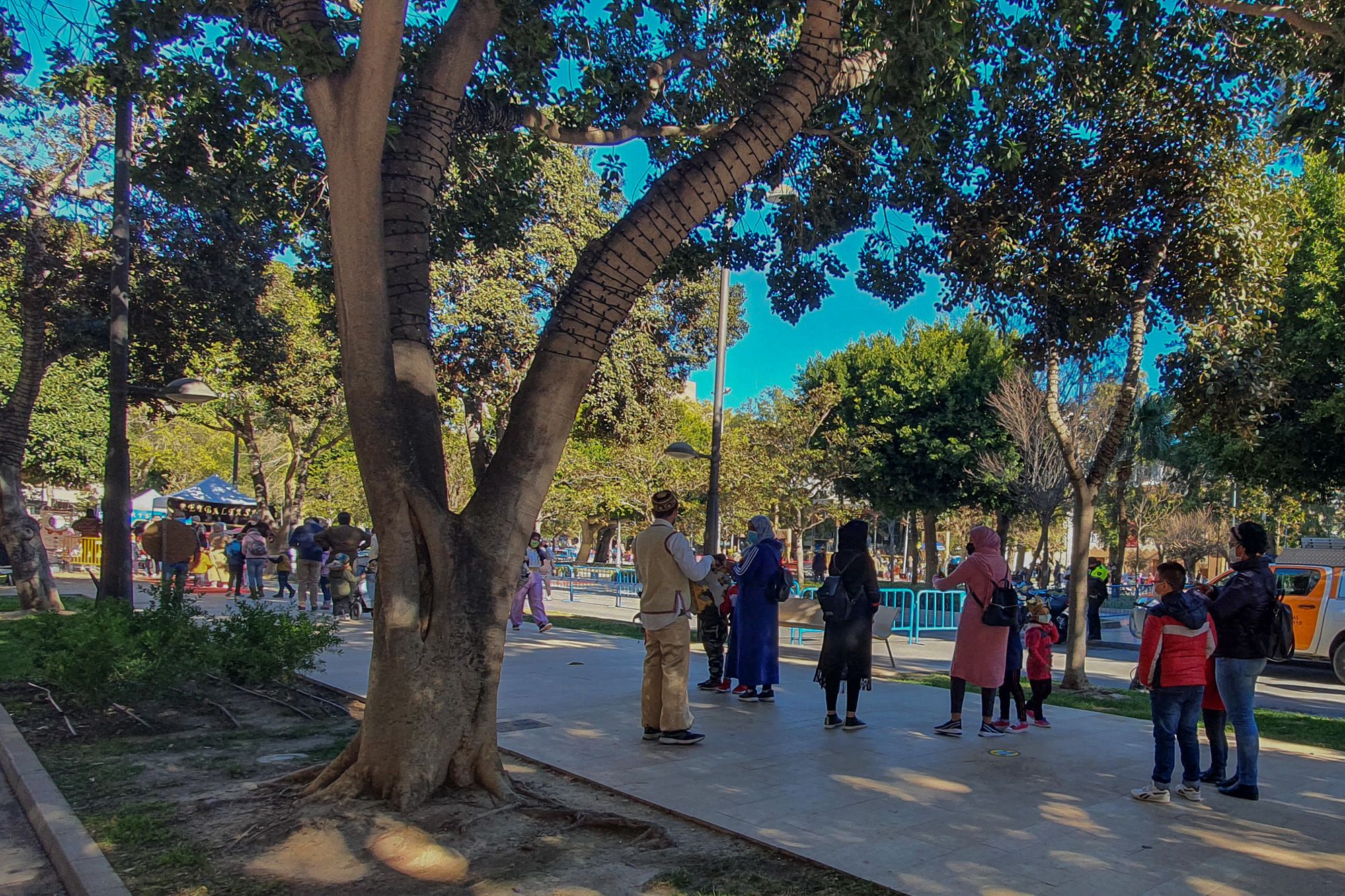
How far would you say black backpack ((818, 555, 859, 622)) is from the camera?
7699mm

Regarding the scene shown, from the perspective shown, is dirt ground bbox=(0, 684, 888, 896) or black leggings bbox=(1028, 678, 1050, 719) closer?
dirt ground bbox=(0, 684, 888, 896)

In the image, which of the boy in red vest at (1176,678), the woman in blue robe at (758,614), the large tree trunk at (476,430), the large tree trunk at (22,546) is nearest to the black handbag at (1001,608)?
the boy in red vest at (1176,678)

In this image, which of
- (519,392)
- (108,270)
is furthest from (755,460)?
(519,392)

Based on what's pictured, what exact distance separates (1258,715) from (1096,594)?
32.1ft

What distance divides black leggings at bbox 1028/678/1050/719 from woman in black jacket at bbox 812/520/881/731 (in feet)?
4.61

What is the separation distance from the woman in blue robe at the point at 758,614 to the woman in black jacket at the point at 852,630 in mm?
930

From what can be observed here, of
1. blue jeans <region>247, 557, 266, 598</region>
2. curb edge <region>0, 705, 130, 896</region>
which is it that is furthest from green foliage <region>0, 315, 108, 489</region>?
curb edge <region>0, 705, 130, 896</region>

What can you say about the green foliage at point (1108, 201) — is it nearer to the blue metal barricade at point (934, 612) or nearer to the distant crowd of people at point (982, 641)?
the distant crowd of people at point (982, 641)

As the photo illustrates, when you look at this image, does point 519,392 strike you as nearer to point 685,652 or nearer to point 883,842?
point 685,652

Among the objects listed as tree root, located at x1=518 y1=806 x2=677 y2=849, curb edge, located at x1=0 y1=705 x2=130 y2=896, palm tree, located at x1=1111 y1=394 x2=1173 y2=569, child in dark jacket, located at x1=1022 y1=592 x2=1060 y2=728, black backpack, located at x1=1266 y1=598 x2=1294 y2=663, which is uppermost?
palm tree, located at x1=1111 y1=394 x2=1173 y2=569

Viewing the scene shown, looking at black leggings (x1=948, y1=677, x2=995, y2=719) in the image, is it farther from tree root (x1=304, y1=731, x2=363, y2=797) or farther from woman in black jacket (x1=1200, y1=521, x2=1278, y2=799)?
tree root (x1=304, y1=731, x2=363, y2=797)

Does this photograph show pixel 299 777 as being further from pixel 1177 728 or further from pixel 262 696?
pixel 1177 728

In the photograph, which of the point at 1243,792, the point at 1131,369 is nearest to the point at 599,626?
the point at 1131,369

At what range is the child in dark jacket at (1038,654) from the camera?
7.85 meters
